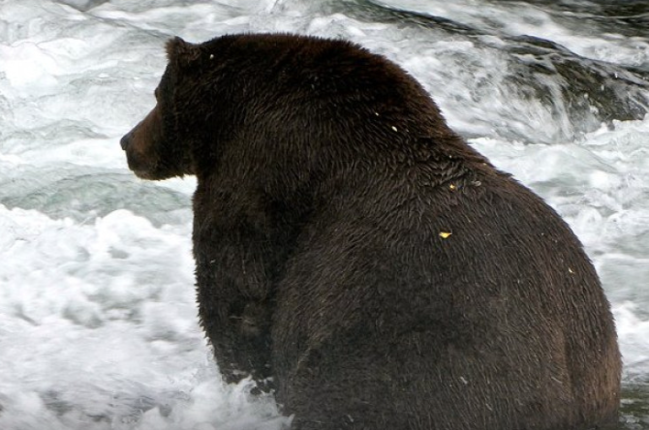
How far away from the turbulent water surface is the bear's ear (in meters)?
1.42

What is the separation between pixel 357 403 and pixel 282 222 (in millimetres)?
792

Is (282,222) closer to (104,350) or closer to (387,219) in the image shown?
(387,219)

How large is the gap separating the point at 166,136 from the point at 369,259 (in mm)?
1418

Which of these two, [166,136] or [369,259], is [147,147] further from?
[369,259]

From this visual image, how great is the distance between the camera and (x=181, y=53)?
5.36 metres

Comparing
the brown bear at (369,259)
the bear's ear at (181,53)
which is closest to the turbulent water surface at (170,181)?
the brown bear at (369,259)

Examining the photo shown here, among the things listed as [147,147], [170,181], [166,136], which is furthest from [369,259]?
[170,181]

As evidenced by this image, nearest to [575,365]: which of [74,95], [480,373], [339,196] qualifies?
[480,373]

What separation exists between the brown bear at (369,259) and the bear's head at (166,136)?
3 cm

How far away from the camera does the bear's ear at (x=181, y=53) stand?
5.32 m

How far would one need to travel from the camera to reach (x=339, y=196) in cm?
474

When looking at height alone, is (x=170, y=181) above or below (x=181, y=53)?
below

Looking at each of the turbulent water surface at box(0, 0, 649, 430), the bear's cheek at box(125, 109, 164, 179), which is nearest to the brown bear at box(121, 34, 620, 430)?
the bear's cheek at box(125, 109, 164, 179)

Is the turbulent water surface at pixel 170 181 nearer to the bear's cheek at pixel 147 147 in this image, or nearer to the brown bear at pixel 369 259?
the brown bear at pixel 369 259
